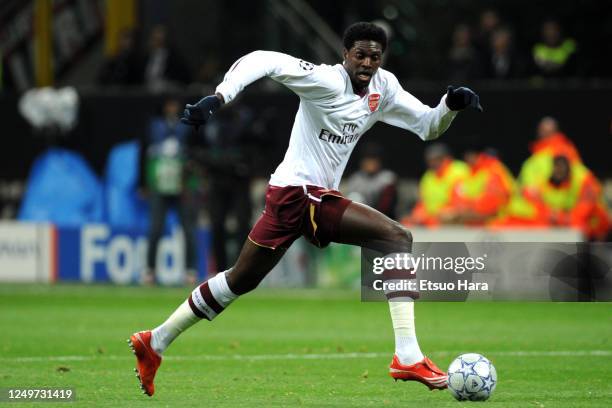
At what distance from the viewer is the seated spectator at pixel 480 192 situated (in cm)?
1902

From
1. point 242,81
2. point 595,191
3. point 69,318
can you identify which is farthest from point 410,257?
point 595,191

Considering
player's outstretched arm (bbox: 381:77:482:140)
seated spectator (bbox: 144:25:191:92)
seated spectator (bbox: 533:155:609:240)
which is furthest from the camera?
seated spectator (bbox: 144:25:191:92)

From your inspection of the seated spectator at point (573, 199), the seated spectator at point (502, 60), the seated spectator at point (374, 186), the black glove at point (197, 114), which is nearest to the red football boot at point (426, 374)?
the black glove at point (197, 114)

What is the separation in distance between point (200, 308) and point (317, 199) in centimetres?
100

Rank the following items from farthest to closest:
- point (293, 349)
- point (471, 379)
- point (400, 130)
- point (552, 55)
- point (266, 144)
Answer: point (400, 130)
point (552, 55)
point (266, 144)
point (293, 349)
point (471, 379)

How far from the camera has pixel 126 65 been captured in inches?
838

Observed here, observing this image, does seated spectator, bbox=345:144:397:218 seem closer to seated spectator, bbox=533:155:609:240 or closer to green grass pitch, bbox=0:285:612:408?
green grass pitch, bbox=0:285:612:408

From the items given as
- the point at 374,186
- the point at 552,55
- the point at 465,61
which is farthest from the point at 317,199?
the point at 552,55

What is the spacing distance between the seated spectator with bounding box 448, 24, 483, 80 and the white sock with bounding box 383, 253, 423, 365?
1172 centimetres

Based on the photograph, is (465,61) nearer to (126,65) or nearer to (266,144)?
(266,144)

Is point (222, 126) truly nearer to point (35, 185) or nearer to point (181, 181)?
point (181, 181)

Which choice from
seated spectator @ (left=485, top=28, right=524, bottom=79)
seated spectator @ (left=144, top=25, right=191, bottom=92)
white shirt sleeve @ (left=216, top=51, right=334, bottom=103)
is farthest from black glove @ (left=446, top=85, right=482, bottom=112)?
seated spectator @ (left=144, top=25, right=191, bottom=92)

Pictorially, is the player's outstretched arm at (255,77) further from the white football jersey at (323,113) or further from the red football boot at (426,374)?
the red football boot at (426,374)

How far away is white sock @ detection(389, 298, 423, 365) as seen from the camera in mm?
8648
